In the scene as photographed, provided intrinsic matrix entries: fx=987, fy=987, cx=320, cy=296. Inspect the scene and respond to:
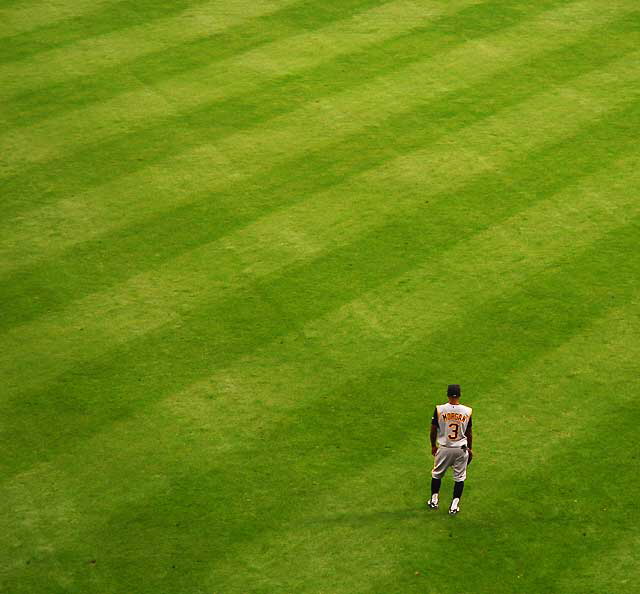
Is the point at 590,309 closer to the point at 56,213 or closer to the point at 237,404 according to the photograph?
the point at 237,404

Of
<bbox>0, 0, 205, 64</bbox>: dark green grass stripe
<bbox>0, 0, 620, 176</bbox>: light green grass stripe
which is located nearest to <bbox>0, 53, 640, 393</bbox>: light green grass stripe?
<bbox>0, 0, 620, 176</bbox>: light green grass stripe

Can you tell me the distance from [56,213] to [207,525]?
25.2 ft

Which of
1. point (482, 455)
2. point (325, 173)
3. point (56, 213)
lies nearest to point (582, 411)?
point (482, 455)

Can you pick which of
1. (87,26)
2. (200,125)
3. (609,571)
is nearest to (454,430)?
(609,571)

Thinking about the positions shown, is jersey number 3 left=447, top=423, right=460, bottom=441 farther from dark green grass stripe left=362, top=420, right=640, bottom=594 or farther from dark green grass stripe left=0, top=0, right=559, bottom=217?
dark green grass stripe left=0, top=0, right=559, bottom=217

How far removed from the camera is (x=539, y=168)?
1709 cm

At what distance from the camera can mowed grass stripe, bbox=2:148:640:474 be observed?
42.1ft

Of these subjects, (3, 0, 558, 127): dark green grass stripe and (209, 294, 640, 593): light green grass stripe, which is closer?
(209, 294, 640, 593): light green grass stripe

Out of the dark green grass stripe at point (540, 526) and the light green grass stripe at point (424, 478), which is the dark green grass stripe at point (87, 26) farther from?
the dark green grass stripe at point (540, 526)

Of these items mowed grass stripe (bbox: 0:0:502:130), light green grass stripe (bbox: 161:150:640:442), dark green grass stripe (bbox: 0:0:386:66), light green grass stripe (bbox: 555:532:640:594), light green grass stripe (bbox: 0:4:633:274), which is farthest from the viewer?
dark green grass stripe (bbox: 0:0:386:66)

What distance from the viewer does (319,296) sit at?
14539 millimetres

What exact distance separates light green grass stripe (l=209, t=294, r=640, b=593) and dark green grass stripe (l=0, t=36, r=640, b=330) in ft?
16.0

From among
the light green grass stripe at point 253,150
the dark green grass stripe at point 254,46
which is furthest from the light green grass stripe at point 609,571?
the dark green grass stripe at point 254,46

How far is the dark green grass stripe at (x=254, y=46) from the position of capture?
20078mm
